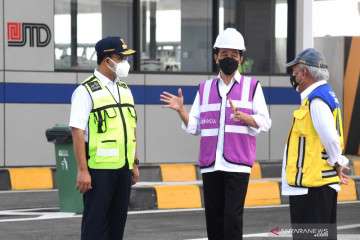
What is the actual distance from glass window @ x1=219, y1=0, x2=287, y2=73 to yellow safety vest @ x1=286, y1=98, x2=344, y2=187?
1039cm

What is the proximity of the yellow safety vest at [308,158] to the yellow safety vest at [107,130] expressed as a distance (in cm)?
127

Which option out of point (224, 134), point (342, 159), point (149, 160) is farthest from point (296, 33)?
point (342, 159)

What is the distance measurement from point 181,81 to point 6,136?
297 cm

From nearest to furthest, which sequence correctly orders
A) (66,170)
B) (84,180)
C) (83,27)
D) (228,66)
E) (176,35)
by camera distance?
(84,180) → (228,66) → (66,170) → (83,27) → (176,35)

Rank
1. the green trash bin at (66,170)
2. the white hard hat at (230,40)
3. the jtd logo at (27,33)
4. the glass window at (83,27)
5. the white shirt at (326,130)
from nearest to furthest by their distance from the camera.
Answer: the white shirt at (326,130), the white hard hat at (230,40), the green trash bin at (66,170), the jtd logo at (27,33), the glass window at (83,27)

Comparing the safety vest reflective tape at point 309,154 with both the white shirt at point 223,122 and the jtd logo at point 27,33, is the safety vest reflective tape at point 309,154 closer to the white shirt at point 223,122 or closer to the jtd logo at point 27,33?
the white shirt at point 223,122

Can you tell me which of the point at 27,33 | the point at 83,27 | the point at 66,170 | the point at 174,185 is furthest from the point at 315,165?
the point at 83,27

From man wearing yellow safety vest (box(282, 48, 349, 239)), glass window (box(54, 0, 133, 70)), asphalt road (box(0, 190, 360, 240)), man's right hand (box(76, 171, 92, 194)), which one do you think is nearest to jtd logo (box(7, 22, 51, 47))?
glass window (box(54, 0, 133, 70))

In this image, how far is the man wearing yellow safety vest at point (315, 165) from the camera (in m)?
5.34

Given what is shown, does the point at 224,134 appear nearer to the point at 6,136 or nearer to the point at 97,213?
the point at 97,213

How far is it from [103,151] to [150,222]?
3976 mm

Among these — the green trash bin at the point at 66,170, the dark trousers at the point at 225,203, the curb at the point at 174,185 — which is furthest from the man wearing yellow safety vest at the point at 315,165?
the curb at the point at 174,185

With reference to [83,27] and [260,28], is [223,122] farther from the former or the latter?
[260,28]

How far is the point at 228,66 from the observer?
21.6ft
